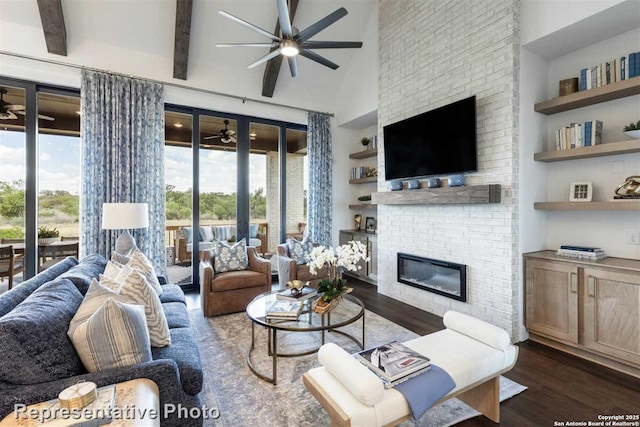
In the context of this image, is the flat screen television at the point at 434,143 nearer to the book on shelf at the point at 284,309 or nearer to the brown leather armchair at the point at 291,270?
the brown leather armchair at the point at 291,270

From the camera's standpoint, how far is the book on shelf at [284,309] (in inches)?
94.5

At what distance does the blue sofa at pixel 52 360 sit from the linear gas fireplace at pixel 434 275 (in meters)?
2.83

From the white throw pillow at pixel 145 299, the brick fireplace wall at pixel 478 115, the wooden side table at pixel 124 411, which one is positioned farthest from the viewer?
the brick fireplace wall at pixel 478 115

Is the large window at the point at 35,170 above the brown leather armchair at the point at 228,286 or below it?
above

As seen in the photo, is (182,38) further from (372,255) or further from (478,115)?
(372,255)

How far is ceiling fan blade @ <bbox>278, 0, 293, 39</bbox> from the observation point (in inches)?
102

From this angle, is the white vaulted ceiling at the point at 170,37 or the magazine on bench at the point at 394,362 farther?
the white vaulted ceiling at the point at 170,37

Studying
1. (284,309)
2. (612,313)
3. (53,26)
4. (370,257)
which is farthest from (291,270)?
(53,26)

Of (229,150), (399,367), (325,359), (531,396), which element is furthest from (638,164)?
(229,150)

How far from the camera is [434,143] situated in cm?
367

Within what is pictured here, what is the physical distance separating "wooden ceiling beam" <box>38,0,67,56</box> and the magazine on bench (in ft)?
16.2

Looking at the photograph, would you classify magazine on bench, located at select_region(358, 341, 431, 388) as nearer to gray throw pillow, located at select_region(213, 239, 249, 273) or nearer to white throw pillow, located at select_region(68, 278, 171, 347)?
white throw pillow, located at select_region(68, 278, 171, 347)

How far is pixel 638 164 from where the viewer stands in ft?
8.81

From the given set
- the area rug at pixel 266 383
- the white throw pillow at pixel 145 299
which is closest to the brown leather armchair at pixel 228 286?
the area rug at pixel 266 383
